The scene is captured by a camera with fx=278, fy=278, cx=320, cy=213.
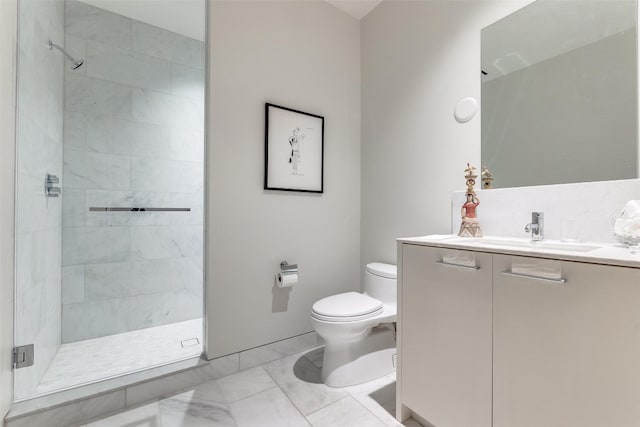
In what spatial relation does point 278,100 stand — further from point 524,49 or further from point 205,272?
point 524,49

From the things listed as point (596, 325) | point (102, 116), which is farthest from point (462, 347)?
point (102, 116)

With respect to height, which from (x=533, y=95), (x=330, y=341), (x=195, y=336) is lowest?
(x=195, y=336)

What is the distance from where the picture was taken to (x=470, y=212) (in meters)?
1.50

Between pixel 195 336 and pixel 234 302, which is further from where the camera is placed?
pixel 195 336

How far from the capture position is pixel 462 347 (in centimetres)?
107

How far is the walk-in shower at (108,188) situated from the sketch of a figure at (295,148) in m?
1.08

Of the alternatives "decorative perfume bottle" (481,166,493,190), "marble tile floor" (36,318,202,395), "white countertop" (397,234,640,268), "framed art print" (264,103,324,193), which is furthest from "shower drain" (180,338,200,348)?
"decorative perfume bottle" (481,166,493,190)

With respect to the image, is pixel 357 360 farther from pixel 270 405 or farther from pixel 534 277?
pixel 534 277

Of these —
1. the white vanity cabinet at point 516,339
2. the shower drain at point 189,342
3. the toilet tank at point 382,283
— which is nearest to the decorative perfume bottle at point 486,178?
the white vanity cabinet at point 516,339

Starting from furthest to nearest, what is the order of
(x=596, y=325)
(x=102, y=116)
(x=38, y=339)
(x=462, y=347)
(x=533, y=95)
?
(x=102, y=116) < (x=38, y=339) < (x=533, y=95) < (x=462, y=347) < (x=596, y=325)

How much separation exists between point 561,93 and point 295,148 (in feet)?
4.87

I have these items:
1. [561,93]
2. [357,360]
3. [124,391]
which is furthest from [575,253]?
[124,391]

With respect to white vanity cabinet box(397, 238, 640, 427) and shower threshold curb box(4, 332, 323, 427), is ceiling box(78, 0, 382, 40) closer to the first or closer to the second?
white vanity cabinet box(397, 238, 640, 427)

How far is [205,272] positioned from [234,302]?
0.87ft
